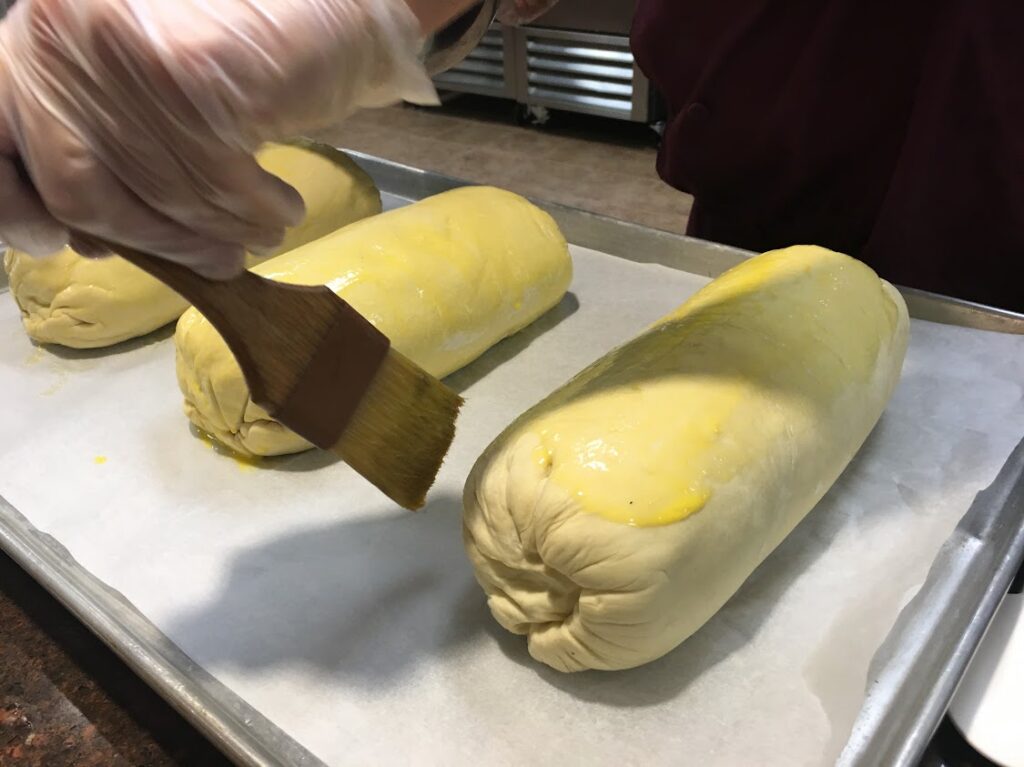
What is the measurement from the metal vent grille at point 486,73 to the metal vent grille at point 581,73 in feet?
0.51

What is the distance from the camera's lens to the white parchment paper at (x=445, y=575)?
1.00 meters

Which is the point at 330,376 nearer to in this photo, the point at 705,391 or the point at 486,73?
the point at 705,391

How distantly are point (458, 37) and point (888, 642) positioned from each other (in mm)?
1028

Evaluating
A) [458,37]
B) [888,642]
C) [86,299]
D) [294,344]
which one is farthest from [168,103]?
[86,299]

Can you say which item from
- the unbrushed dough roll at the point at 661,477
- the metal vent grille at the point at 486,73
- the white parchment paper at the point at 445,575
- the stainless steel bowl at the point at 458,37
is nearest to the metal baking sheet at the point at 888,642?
the white parchment paper at the point at 445,575

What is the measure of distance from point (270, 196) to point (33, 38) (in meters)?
0.24

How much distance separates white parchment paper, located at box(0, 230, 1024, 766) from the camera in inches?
39.4

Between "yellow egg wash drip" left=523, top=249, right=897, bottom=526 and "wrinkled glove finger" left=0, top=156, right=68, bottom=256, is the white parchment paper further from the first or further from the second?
"wrinkled glove finger" left=0, top=156, right=68, bottom=256

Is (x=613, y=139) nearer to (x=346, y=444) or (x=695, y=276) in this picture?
(x=695, y=276)

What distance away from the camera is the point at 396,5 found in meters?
0.84

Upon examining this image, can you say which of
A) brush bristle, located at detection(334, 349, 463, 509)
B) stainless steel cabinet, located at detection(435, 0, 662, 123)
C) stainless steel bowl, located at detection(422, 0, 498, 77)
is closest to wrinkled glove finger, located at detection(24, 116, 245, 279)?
brush bristle, located at detection(334, 349, 463, 509)

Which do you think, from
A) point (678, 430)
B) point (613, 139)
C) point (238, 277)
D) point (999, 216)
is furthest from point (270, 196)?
point (613, 139)

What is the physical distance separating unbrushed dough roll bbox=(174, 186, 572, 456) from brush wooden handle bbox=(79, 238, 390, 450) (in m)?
0.38

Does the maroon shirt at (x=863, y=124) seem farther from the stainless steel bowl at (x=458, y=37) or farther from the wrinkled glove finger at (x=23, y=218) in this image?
the wrinkled glove finger at (x=23, y=218)
